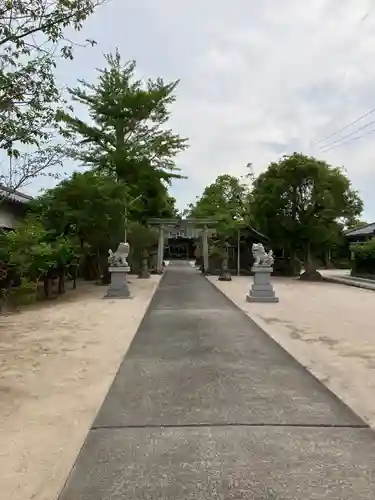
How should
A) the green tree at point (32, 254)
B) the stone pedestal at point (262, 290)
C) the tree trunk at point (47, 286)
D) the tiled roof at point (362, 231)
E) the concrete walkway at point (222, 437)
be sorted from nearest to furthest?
the concrete walkway at point (222, 437) → the green tree at point (32, 254) → the stone pedestal at point (262, 290) → the tree trunk at point (47, 286) → the tiled roof at point (362, 231)

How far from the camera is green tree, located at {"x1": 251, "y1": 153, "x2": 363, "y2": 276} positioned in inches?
995

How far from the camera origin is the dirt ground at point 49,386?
3.47 m

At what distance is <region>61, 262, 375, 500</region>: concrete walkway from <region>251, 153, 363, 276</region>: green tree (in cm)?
1913

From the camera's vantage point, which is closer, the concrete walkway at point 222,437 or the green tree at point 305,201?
the concrete walkway at point 222,437

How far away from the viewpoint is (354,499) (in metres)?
3.00

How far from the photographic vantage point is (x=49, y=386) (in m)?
5.59

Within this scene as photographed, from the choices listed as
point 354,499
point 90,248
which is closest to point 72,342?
point 354,499

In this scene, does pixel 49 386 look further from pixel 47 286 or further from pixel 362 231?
pixel 362 231

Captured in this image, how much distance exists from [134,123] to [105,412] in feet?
70.9

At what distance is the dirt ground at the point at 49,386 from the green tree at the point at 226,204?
18750 mm

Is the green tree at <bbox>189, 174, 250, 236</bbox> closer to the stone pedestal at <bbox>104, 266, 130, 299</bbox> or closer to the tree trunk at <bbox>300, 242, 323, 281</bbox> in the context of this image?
the tree trunk at <bbox>300, 242, 323, 281</bbox>

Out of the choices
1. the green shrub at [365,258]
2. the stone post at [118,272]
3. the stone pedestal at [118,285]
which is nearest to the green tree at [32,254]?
the stone post at [118,272]

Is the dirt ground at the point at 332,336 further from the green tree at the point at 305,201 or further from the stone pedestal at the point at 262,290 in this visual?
the green tree at the point at 305,201

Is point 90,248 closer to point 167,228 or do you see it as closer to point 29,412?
point 167,228
